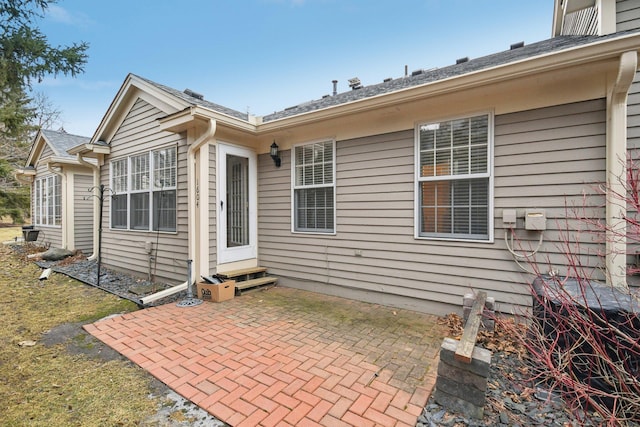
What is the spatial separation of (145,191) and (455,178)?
579 centimetres

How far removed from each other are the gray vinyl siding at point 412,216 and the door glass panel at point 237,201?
30 cm

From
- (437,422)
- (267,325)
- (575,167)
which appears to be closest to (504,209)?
(575,167)

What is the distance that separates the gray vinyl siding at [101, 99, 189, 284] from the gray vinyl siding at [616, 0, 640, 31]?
6124 mm

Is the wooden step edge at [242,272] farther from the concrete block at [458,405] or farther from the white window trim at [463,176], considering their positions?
the concrete block at [458,405]

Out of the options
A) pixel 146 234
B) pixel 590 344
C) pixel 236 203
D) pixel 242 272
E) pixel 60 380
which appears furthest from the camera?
pixel 146 234

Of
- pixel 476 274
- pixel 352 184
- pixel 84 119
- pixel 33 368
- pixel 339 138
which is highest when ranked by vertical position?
pixel 84 119

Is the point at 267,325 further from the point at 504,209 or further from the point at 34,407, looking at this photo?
the point at 504,209

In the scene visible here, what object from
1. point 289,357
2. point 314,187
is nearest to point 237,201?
point 314,187

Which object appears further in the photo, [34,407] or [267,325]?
[267,325]

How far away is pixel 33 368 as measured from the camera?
2604 millimetres

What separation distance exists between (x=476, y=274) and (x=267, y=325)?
272 cm

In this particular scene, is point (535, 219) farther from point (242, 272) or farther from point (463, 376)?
point (242, 272)

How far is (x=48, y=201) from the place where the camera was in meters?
9.90

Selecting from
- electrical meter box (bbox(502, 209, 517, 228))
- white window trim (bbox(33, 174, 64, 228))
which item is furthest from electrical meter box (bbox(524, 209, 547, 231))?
white window trim (bbox(33, 174, 64, 228))
